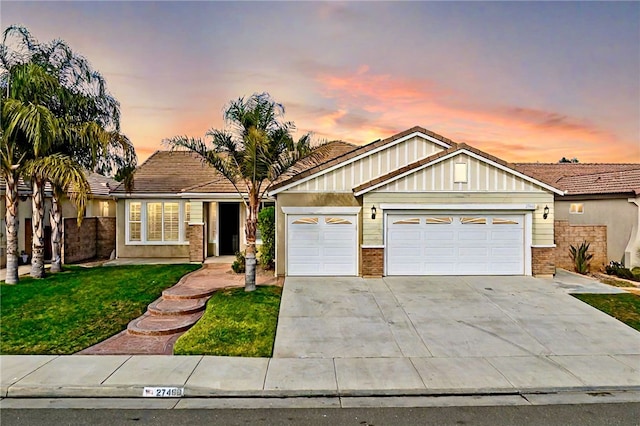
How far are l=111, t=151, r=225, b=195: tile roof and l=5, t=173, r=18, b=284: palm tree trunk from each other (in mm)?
4857

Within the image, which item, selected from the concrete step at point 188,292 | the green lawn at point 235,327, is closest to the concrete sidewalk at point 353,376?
the green lawn at point 235,327

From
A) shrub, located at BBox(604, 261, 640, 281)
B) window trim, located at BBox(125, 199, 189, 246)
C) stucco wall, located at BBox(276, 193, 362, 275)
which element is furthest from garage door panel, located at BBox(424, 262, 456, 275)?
window trim, located at BBox(125, 199, 189, 246)

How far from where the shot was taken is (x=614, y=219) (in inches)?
599

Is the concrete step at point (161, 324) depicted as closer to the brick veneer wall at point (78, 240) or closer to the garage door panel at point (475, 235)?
the brick veneer wall at point (78, 240)

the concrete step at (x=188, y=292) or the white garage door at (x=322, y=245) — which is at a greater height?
the white garage door at (x=322, y=245)

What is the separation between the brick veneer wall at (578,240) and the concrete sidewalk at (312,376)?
8493mm

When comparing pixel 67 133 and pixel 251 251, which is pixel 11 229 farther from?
Answer: pixel 251 251

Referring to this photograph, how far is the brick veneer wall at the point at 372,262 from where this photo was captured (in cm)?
1297

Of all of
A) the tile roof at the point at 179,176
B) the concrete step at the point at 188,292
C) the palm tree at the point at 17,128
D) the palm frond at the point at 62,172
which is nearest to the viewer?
the concrete step at the point at 188,292

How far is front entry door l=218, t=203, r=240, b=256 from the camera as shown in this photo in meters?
17.7

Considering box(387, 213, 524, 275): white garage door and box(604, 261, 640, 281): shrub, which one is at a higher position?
box(387, 213, 524, 275): white garage door

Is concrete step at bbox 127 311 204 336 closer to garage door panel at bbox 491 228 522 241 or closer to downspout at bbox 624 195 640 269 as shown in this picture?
garage door panel at bbox 491 228 522 241

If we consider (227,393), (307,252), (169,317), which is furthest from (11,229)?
(227,393)

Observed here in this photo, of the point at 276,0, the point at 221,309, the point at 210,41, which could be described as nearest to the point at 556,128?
the point at 276,0
